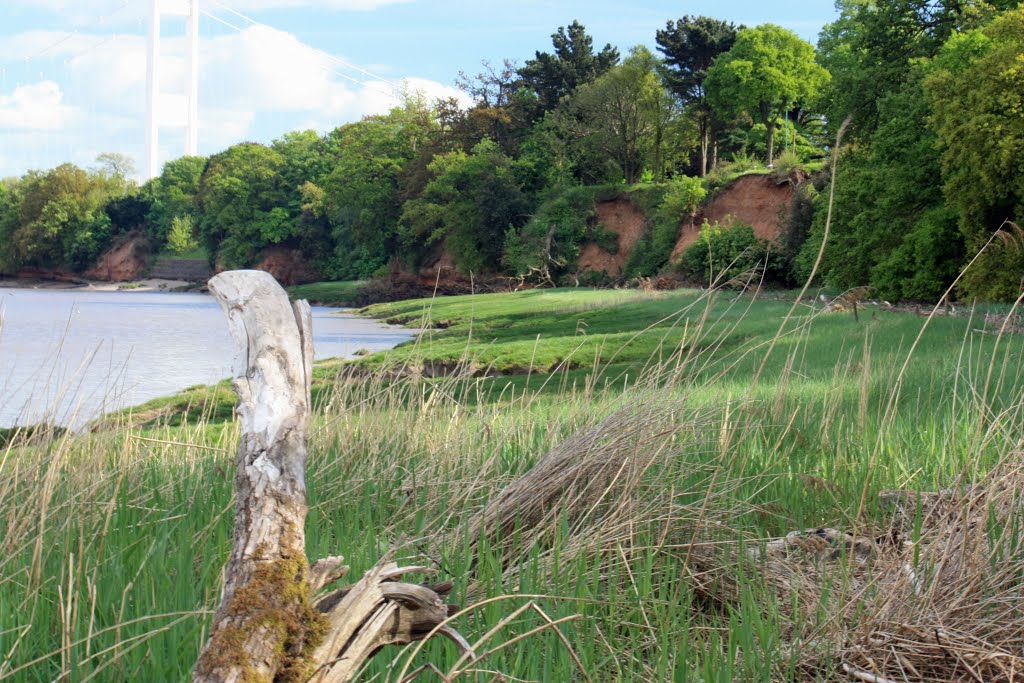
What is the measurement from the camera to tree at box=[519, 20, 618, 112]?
187 feet

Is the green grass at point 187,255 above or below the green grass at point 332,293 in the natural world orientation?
above

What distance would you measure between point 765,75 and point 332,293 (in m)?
28.0

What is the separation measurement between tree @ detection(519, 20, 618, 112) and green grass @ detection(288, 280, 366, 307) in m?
16.5

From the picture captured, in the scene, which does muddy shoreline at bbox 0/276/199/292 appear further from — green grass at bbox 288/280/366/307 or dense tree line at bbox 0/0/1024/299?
green grass at bbox 288/280/366/307

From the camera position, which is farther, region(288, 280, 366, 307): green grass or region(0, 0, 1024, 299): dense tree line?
region(288, 280, 366, 307): green grass

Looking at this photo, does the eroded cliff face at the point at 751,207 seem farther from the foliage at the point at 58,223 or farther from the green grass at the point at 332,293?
the foliage at the point at 58,223

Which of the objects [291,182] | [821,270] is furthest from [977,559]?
[291,182]

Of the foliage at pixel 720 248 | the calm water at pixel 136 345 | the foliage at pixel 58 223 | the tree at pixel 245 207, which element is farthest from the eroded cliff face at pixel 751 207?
the foliage at pixel 58 223

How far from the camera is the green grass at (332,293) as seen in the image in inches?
2141

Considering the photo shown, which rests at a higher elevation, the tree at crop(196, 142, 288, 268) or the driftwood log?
the tree at crop(196, 142, 288, 268)

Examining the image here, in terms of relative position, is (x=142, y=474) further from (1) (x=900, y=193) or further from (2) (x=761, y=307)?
(1) (x=900, y=193)

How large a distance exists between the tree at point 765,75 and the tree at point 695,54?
242cm

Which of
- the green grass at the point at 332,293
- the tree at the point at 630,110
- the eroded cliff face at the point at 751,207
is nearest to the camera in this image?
the eroded cliff face at the point at 751,207

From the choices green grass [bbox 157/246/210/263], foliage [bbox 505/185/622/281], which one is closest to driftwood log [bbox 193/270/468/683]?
foliage [bbox 505/185/622/281]
